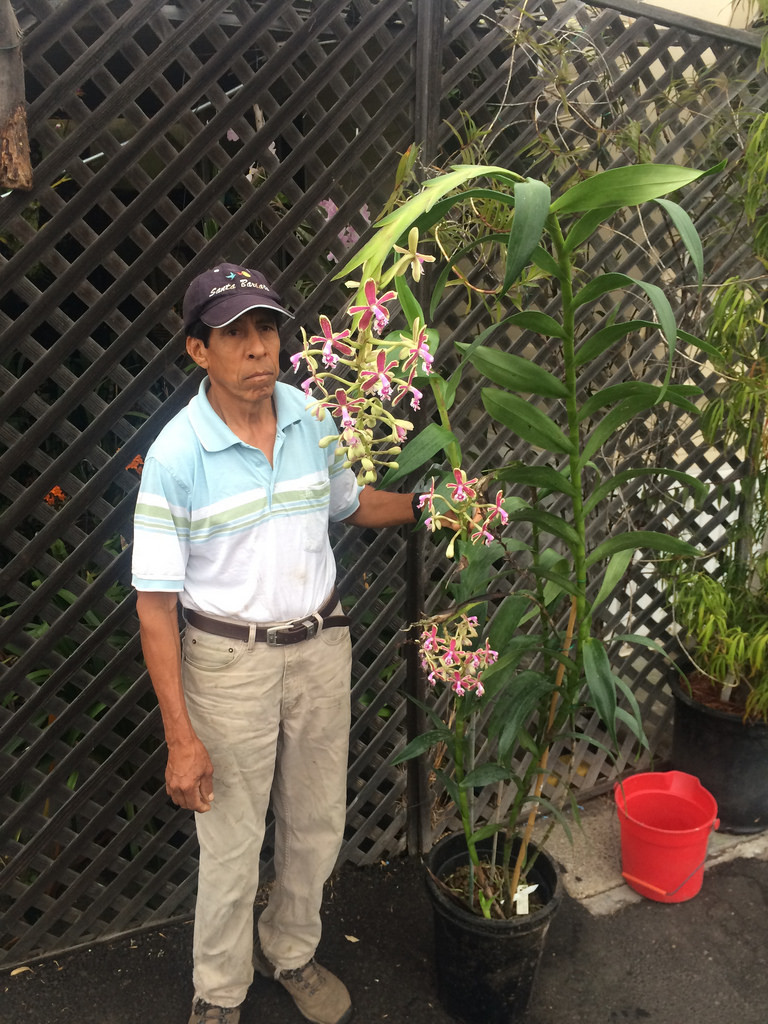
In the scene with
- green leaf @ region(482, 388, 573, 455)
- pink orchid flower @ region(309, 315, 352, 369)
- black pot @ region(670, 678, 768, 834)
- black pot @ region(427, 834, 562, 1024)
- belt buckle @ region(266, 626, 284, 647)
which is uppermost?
→ pink orchid flower @ region(309, 315, 352, 369)

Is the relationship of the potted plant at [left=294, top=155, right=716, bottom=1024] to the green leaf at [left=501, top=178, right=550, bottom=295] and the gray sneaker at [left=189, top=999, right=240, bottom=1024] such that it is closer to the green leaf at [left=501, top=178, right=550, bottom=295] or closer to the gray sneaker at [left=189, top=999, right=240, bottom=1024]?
the green leaf at [left=501, top=178, right=550, bottom=295]

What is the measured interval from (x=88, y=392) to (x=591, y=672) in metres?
1.27

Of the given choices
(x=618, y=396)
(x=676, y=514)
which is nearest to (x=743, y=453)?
(x=676, y=514)

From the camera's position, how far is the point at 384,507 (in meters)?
1.95

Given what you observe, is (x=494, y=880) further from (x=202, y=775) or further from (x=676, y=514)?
(x=676, y=514)

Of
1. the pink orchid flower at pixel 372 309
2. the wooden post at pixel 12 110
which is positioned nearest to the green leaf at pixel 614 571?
the pink orchid flower at pixel 372 309

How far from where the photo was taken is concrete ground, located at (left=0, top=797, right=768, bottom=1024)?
2053 mm

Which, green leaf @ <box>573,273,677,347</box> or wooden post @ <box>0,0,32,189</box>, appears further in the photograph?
wooden post @ <box>0,0,32,189</box>

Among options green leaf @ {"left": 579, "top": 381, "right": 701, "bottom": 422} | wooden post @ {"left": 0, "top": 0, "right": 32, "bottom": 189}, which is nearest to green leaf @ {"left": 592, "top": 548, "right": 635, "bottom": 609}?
green leaf @ {"left": 579, "top": 381, "right": 701, "bottom": 422}

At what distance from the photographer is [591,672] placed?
1621 mm

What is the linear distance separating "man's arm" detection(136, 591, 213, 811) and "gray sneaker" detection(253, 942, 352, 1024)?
0.68 meters

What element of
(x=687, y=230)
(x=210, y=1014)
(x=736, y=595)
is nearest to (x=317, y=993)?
(x=210, y=1014)

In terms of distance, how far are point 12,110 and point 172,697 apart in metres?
1.23

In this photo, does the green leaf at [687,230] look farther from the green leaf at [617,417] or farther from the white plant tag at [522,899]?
the white plant tag at [522,899]
